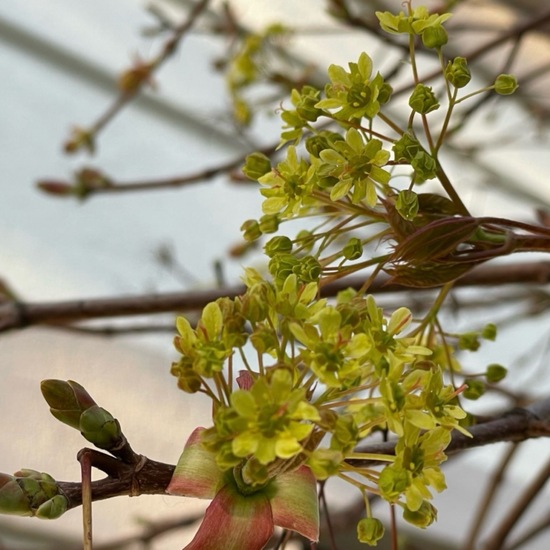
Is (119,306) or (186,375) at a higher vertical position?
(119,306)

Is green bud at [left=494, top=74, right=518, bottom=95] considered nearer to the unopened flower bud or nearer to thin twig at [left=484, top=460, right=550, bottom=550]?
thin twig at [left=484, top=460, right=550, bottom=550]

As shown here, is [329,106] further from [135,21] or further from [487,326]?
→ [135,21]

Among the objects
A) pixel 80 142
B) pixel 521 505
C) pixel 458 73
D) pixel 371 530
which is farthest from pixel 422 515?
pixel 80 142

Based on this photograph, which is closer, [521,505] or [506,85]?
[506,85]

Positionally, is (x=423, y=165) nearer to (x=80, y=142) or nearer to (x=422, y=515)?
(x=422, y=515)

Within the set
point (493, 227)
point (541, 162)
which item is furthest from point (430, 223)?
point (541, 162)

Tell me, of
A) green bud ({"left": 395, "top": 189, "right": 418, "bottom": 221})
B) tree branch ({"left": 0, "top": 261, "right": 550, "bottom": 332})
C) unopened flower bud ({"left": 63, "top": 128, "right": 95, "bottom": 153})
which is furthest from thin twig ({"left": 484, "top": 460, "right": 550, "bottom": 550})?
unopened flower bud ({"left": 63, "top": 128, "right": 95, "bottom": 153})

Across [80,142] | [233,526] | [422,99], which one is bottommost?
[233,526]
